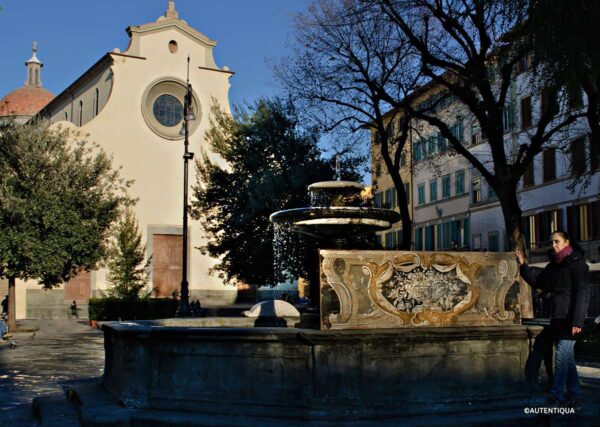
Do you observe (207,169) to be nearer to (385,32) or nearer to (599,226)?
(385,32)

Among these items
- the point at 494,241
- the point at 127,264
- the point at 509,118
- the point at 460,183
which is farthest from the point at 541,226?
the point at 127,264

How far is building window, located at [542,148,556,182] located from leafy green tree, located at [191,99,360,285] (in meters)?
12.8

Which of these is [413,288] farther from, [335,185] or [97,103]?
[97,103]

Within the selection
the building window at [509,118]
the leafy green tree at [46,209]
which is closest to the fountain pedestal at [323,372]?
the leafy green tree at [46,209]

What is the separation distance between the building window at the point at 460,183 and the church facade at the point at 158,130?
14.9 m

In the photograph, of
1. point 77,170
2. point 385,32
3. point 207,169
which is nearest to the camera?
point 385,32

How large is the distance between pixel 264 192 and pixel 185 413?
19.3 metres

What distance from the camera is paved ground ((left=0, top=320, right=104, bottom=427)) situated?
898cm

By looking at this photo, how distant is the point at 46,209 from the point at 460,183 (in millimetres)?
26678

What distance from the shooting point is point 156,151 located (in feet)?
120

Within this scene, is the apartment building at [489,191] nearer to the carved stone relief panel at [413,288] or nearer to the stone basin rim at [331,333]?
the carved stone relief panel at [413,288]

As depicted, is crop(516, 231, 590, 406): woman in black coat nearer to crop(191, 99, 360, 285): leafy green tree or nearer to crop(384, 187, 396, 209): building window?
crop(191, 99, 360, 285): leafy green tree

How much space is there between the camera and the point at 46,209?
24.0 meters

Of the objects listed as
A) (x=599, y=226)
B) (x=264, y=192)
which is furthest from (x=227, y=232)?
(x=599, y=226)
